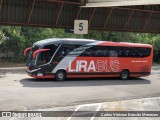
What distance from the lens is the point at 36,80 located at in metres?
24.4

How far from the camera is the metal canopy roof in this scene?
1842 centimetres

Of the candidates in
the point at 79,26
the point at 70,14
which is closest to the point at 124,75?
the point at 79,26

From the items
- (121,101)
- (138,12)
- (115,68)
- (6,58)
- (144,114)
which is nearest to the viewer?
(144,114)

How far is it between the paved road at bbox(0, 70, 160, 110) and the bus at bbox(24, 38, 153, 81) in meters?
0.73

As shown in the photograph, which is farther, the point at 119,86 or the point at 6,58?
the point at 6,58

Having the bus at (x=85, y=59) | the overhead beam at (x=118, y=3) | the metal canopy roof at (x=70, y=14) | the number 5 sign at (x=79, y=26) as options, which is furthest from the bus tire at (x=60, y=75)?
the overhead beam at (x=118, y=3)

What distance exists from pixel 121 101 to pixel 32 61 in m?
8.57

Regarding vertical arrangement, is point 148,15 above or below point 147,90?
above

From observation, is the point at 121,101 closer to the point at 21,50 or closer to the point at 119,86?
the point at 119,86

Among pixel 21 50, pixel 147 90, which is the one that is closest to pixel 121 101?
pixel 147 90

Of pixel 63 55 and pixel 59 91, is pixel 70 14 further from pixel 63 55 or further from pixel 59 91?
pixel 63 55

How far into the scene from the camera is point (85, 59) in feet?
85.2

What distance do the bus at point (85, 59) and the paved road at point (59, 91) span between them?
0.73 m

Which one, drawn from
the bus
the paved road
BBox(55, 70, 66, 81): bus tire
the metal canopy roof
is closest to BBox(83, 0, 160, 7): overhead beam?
the metal canopy roof
